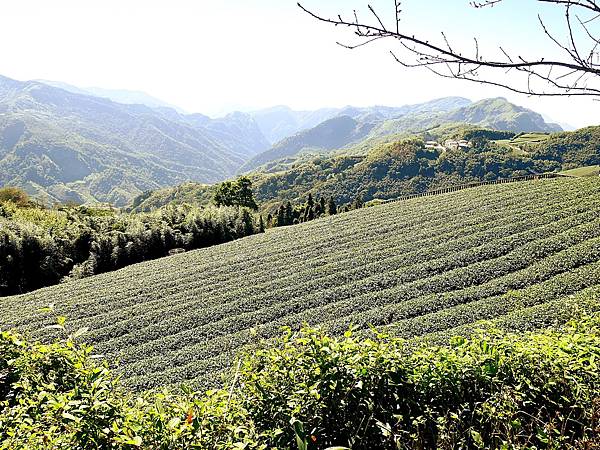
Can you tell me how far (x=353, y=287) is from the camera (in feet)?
40.1

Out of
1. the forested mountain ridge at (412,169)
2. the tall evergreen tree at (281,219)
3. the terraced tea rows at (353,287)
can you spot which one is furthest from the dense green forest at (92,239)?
the forested mountain ridge at (412,169)

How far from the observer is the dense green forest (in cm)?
2058

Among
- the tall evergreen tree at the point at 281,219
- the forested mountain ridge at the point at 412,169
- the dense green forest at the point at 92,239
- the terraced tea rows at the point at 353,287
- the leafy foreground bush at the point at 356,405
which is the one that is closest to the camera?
the leafy foreground bush at the point at 356,405

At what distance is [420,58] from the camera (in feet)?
5.56

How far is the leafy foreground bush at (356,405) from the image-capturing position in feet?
6.43

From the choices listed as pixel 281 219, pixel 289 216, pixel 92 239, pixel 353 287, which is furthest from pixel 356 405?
pixel 289 216

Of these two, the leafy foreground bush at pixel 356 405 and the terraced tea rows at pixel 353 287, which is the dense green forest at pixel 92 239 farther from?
the leafy foreground bush at pixel 356 405

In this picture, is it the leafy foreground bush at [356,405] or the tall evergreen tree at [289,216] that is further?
the tall evergreen tree at [289,216]

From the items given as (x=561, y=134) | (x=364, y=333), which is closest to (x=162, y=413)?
(x=364, y=333)

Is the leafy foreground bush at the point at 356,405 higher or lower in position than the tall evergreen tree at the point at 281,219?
higher

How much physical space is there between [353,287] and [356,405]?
1013 centimetres

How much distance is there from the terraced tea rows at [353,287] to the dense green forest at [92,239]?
14.7ft

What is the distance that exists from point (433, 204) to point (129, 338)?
62.0 feet

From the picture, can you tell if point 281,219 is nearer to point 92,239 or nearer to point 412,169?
point 92,239
